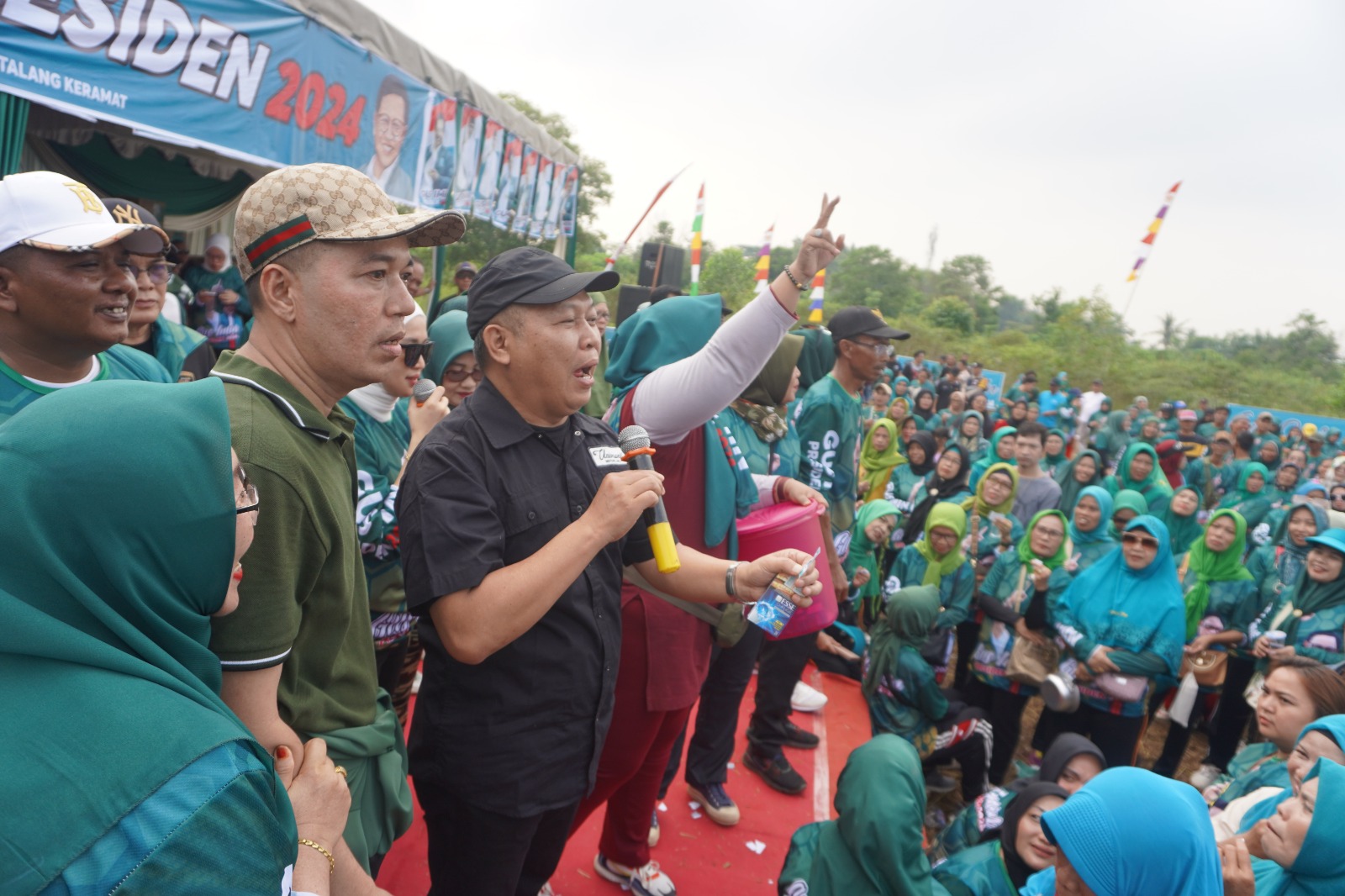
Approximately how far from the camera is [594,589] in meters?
1.92

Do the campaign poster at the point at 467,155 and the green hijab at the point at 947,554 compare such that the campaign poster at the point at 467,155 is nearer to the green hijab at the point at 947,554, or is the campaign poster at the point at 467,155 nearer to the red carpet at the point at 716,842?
the green hijab at the point at 947,554

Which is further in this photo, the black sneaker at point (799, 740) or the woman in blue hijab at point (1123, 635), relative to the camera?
the black sneaker at point (799, 740)

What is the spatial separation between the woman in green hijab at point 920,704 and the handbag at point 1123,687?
0.66 meters

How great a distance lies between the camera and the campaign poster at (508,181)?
11.5 meters

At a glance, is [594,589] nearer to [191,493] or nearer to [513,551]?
[513,551]

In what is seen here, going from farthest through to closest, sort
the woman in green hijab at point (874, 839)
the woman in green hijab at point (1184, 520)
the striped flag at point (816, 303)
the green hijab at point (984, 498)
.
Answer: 1. the woman in green hijab at point (1184, 520)
2. the striped flag at point (816, 303)
3. the green hijab at point (984, 498)
4. the woman in green hijab at point (874, 839)

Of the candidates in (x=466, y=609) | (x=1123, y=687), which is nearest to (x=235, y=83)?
(x=466, y=609)

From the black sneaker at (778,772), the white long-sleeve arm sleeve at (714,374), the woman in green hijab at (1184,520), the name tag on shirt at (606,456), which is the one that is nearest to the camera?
the name tag on shirt at (606,456)

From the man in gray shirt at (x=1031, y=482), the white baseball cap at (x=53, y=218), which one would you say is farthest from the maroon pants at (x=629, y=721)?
the man in gray shirt at (x=1031, y=482)

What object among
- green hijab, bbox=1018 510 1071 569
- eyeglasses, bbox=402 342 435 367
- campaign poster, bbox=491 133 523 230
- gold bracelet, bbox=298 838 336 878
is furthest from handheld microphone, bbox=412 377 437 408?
campaign poster, bbox=491 133 523 230

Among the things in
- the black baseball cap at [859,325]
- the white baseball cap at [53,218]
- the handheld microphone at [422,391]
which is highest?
the black baseball cap at [859,325]

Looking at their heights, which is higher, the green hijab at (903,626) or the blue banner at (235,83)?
the blue banner at (235,83)

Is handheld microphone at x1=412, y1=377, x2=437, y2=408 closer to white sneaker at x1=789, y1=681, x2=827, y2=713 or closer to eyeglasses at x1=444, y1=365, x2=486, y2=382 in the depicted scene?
eyeglasses at x1=444, y1=365, x2=486, y2=382

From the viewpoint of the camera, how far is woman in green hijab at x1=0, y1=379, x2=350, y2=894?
759mm
